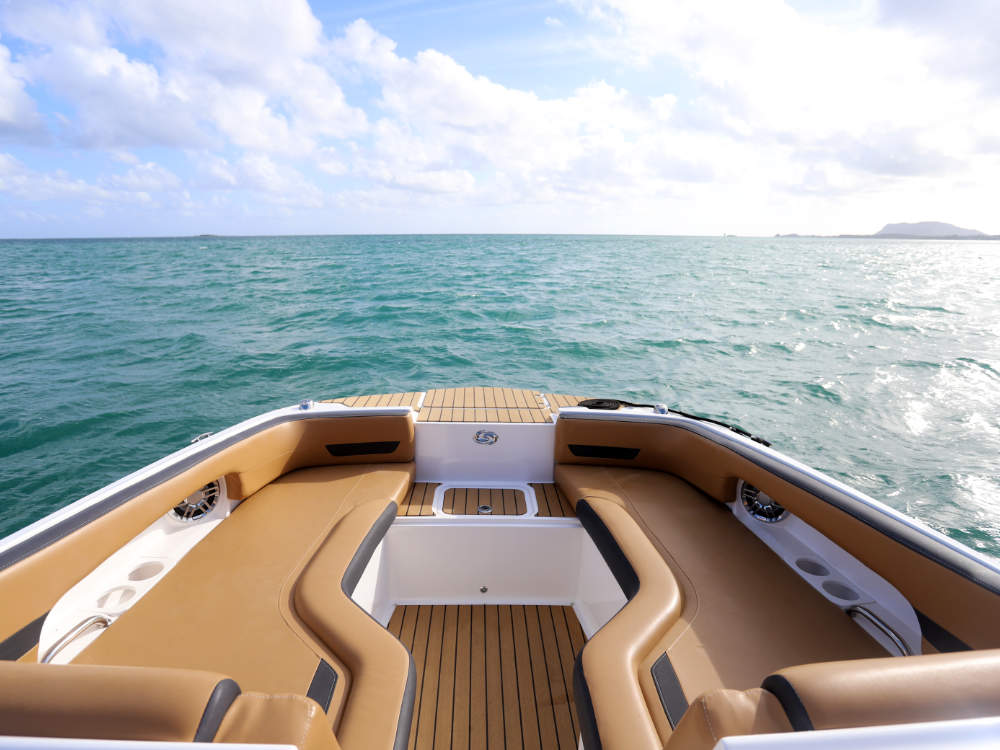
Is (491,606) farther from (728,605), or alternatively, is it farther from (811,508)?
(811,508)

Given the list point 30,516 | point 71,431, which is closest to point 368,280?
point 71,431

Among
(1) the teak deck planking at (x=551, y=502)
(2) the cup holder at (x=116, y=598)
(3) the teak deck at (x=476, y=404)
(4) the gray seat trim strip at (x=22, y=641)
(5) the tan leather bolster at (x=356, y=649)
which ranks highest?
(3) the teak deck at (x=476, y=404)

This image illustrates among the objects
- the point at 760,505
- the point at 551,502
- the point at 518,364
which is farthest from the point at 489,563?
the point at 518,364

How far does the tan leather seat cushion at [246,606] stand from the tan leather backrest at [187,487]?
25 centimetres

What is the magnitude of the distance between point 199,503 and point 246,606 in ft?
3.40

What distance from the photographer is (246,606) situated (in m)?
2.10

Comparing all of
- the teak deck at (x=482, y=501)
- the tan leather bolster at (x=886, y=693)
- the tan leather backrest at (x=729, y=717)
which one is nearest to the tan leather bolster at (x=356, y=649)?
the teak deck at (x=482, y=501)

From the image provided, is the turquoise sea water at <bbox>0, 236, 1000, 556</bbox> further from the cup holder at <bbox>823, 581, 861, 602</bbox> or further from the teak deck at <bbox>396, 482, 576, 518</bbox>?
the teak deck at <bbox>396, 482, 576, 518</bbox>

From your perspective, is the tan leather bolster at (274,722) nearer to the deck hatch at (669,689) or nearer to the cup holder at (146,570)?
the deck hatch at (669,689)

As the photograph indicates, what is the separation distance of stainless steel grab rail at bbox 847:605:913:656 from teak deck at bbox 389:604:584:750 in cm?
141

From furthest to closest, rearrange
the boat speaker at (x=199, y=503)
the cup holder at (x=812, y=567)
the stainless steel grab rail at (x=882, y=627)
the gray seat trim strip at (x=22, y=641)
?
1. the boat speaker at (x=199, y=503)
2. the cup holder at (x=812, y=567)
3. the stainless steel grab rail at (x=882, y=627)
4. the gray seat trim strip at (x=22, y=641)

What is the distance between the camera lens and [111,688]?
97cm

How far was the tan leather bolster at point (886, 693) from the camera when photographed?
959 mm

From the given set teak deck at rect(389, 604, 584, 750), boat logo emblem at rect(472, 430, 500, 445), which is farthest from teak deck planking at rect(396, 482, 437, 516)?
teak deck at rect(389, 604, 584, 750)
